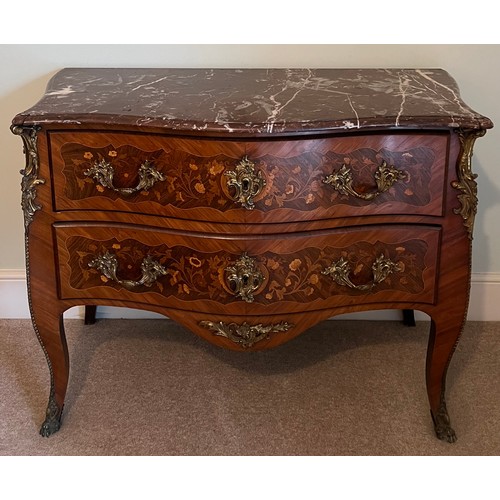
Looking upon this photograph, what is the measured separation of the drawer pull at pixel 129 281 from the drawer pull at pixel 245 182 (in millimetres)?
268

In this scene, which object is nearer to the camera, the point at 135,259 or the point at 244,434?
the point at 135,259

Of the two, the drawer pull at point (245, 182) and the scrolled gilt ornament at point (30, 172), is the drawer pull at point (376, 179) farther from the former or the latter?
the scrolled gilt ornament at point (30, 172)

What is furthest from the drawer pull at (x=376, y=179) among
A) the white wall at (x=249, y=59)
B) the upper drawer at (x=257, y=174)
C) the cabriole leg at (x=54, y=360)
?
the cabriole leg at (x=54, y=360)

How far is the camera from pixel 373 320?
2459mm

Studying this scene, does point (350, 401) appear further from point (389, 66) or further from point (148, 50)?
point (148, 50)

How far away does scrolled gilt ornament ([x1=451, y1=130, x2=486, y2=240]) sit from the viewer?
1622 mm

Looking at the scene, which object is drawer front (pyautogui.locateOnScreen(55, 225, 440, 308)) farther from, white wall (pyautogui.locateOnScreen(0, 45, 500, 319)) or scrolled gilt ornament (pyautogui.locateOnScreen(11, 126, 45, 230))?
white wall (pyautogui.locateOnScreen(0, 45, 500, 319))

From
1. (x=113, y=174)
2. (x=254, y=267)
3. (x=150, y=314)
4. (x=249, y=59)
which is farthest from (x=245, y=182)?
(x=150, y=314)

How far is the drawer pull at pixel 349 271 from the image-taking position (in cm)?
172

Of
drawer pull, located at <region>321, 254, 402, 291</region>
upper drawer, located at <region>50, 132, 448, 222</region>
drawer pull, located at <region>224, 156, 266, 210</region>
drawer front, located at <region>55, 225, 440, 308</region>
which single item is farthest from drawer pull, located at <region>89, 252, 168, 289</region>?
drawer pull, located at <region>321, 254, 402, 291</region>

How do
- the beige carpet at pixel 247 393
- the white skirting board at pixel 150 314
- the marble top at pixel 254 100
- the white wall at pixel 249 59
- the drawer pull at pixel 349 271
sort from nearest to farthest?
the marble top at pixel 254 100 → the drawer pull at pixel 349 271 → the beige carpet at pixel 247 393 → the white wall at pixel 249 59 → the white skirting board at pixel 150 314
